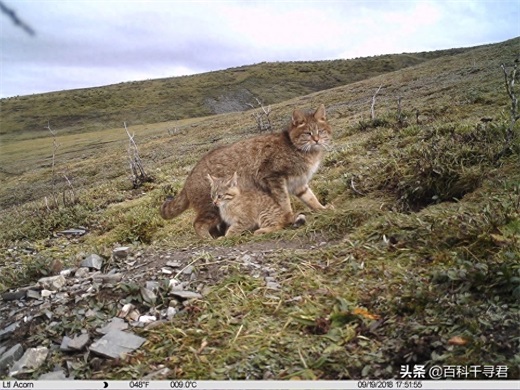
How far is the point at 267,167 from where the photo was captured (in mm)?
7797

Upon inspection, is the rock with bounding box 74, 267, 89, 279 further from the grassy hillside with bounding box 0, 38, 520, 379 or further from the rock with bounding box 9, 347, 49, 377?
the rock with bounding box 9, 347, 49, 377

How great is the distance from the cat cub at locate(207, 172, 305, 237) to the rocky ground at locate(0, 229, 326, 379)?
5.77ft

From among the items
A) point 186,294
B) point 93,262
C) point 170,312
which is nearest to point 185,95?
point 93,262

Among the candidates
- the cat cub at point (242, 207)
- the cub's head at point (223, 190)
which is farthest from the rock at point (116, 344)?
the cub's head at point (223, 190)

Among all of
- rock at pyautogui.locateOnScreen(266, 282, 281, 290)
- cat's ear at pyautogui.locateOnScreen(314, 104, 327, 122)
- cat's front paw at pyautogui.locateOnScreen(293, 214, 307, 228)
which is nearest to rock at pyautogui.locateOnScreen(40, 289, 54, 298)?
rock at pyautogui.locateOnScreen(266, 282, 281, 290)

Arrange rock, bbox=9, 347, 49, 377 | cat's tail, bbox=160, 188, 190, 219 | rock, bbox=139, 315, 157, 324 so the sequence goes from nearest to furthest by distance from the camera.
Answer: rock, bbox=9, 347, 49, 377 < rock, bbox=139, 315, 157, 324 < cat's tail, bbox=160, 188, 190, 219

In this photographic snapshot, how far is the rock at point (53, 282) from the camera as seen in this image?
16.1 ft

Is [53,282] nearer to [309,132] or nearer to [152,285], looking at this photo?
[152,285]

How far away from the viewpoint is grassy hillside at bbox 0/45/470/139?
102 metres

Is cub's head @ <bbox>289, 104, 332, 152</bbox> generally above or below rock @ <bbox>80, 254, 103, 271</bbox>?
above

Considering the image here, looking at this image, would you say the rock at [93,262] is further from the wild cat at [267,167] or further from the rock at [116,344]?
the wild cat at [267,167]

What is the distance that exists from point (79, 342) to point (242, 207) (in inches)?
161

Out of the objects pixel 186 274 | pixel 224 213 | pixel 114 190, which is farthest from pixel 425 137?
pixel 114 190

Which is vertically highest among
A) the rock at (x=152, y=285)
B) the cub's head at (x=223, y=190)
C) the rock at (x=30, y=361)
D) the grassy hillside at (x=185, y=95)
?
the grassy hillside at (x=185, y=95)
